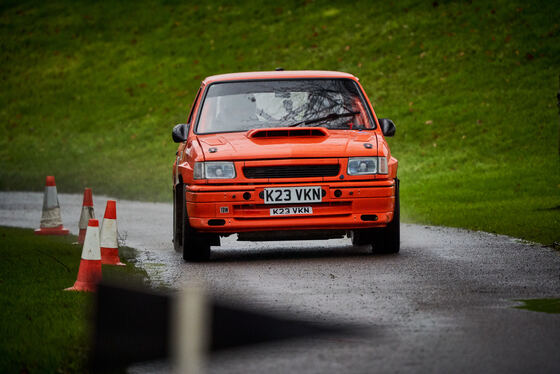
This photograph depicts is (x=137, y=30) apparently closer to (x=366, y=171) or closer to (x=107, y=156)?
(x=107, y=156)

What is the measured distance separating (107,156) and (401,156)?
375 inches

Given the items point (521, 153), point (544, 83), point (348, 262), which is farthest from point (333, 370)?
point (544, 83)

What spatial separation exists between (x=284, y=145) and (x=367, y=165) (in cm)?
83

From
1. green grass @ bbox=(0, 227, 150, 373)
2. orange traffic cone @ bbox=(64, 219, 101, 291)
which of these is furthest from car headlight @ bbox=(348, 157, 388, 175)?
orange traffic cone @ bbox=(64, 219, 101, 291)

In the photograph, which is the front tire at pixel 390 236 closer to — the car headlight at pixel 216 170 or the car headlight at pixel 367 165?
the car headlight at pixel 367 165

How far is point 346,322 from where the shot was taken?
698 centimetres

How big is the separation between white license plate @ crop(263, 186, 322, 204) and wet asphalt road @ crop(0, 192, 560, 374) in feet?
1.99

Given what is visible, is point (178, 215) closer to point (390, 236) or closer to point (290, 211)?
point (290, 211)

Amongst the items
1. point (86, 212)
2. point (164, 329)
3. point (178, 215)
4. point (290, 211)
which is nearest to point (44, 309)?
point (164, 329)

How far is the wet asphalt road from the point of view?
18.8ft

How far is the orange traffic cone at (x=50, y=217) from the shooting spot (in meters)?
14.8

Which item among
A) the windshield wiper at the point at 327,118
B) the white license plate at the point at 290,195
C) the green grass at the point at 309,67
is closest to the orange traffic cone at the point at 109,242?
the white license plate at the point at 290,195

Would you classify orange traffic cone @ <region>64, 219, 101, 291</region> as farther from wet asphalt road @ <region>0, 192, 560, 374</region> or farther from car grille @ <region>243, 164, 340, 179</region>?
car grille @ <region>243, 164, 340, 179</region>

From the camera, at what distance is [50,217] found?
14891mm
